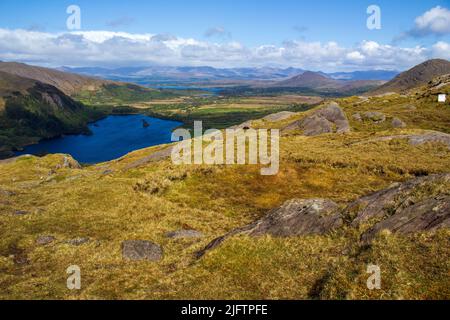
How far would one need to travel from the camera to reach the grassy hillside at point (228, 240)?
18.4 meters

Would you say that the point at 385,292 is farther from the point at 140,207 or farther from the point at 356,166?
the point at 356,166

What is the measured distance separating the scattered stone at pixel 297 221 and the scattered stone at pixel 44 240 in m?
13.9

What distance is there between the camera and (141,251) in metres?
27.4

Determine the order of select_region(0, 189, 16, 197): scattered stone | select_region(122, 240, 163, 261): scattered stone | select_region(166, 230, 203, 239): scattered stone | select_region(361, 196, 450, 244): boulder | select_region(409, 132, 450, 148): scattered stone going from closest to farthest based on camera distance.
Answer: select_region(361, 196, 450, 244): boulder → select_region(122, 240, 163, 261): scattered stone → select_region(166, 230, 203, 239): scattered stone → select_region(0, 189, 16, 197): scattered stone → select_region(409, 132, 450, 148): scattered stone

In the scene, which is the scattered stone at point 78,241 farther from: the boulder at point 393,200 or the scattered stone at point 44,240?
the boulder at point 393,200

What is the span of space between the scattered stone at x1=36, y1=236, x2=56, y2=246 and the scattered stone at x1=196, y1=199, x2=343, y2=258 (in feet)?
45.6

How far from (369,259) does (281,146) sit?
151ft

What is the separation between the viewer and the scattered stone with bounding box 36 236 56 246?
101 ft

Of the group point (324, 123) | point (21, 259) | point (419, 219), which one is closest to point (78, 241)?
point (21, 259)

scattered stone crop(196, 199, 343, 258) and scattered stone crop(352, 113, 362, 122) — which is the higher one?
scattered stone crop(352, 113, 362, 122)

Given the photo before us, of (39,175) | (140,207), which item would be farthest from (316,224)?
(39,175)

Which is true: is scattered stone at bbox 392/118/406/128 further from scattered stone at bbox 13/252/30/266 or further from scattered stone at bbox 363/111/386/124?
scattered stone at bbox 13/252/30/266

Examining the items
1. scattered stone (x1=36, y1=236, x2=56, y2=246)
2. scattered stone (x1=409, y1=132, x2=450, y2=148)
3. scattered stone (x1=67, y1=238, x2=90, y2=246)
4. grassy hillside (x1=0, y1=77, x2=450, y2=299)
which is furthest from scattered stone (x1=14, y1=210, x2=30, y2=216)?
scattered stone (x1=409, y1=132, x2=450, y2=148)

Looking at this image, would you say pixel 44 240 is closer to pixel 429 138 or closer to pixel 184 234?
pixel 184 234
